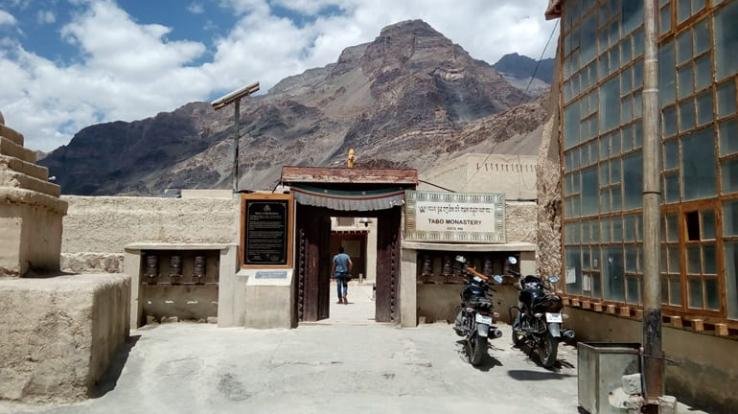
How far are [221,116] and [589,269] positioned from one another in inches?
5133

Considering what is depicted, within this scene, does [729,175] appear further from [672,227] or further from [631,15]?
[631,15]

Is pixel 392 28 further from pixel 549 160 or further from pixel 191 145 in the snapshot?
pixel 549 160

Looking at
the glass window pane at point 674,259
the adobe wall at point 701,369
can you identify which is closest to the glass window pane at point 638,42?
the glass window pane at point 674,259

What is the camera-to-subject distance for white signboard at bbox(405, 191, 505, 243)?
426 inches

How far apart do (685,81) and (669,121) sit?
1.49ft

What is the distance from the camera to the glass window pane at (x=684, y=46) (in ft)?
20.2

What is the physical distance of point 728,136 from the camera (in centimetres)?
555

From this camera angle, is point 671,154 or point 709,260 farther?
point 671,154

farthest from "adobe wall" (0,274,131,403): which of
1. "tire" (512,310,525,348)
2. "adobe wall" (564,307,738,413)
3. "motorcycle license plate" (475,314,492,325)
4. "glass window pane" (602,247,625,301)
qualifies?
"glass window pane" (602,247,625,301)

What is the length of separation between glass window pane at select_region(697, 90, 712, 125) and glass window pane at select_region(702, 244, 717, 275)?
47.4 inches

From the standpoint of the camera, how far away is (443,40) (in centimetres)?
13762

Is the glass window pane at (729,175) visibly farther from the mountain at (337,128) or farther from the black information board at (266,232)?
the mountain at (337,128)

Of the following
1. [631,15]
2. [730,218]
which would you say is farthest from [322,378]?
[631,15]

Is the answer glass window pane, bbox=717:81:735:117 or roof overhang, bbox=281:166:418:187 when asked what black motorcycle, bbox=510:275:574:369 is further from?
roof overhang, bbox=281:166:418:187
